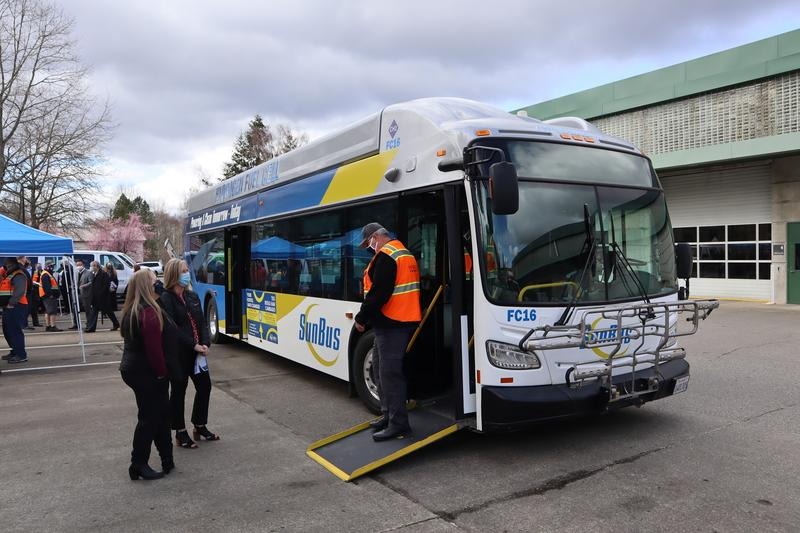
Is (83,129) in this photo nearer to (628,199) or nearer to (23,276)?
(23,276)

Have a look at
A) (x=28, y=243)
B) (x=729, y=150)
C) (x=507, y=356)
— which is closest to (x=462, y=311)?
(x=507, y=356)

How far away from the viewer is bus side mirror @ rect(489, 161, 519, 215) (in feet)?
14.1

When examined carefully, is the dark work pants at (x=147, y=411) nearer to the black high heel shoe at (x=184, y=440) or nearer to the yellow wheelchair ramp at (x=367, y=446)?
the black high heel shoe at (x=184, y=440)

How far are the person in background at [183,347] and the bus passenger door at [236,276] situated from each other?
4.54 metres

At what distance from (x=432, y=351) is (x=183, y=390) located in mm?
2317

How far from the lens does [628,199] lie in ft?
17.6

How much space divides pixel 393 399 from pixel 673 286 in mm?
2878

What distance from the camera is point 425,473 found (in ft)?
15.3

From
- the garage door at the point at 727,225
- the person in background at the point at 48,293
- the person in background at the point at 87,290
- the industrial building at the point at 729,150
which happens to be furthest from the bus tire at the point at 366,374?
the garage door at the point at 727,225

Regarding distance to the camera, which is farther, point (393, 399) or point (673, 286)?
point (673, 286)

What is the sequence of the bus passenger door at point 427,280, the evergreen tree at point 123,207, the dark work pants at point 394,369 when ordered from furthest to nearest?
the evergreen tree at point 123,207, the bus passenger door at point 427,280, the dark work pants at point 394,369

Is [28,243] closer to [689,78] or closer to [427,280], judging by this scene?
[427,280]

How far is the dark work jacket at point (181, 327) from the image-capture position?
478 cm

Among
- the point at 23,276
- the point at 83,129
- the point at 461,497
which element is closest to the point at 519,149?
the point at 461,497
